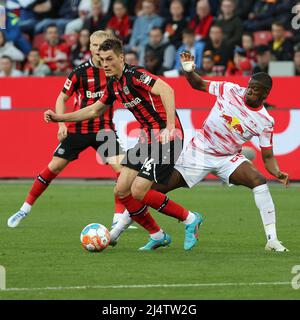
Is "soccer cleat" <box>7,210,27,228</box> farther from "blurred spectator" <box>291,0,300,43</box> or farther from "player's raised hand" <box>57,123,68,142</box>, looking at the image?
"blurred spectator" <box>291,0,300,43</box>

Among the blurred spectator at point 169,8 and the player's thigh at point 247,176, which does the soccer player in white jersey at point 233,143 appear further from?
the blurred spectator at point 169,8

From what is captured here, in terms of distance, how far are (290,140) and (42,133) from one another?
4.57m

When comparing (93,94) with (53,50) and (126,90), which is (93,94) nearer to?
(126,90)

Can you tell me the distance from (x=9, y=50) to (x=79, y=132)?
33.3 ft

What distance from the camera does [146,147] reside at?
10602mm

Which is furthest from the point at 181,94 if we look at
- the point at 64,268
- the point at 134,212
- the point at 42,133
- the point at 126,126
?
the point at 64,268

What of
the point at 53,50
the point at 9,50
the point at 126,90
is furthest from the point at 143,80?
the point at 9,50

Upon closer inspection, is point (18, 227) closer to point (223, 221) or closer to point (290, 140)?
point (223, 221)

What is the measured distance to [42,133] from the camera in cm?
1875

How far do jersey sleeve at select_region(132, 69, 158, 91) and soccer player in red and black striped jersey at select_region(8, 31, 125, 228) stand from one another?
2521mm

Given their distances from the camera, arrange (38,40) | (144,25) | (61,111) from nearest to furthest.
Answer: (61,111) → (144,25) → (38,40)

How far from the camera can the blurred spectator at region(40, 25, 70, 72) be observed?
2267cm

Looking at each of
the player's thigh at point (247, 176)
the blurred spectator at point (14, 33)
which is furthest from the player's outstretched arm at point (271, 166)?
the blurred spectator at point (14, 33)

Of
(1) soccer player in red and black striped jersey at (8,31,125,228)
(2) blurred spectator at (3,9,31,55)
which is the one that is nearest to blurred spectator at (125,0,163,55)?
(2) blurred spectator at (3,9,31,55)
